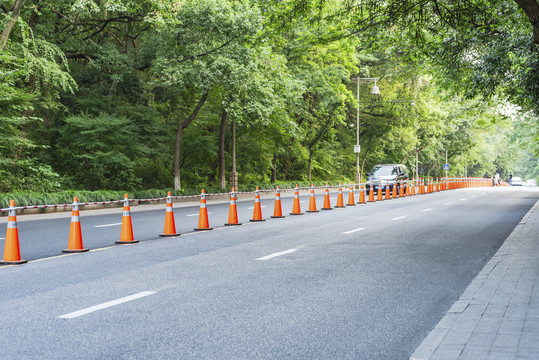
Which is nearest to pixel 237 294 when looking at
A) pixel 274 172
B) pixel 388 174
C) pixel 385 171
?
pixel 388 174

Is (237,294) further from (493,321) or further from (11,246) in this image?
(11,246)

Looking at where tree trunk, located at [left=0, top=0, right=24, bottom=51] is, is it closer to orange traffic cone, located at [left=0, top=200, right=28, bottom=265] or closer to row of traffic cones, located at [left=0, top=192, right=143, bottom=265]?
row of traffic cones, located at [left=0, top=192, right=143, bottom=265]

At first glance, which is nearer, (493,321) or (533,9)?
(493,321)

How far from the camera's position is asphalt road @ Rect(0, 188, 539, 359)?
5.30 m

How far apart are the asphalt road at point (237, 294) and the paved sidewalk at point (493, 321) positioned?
0.22 metres

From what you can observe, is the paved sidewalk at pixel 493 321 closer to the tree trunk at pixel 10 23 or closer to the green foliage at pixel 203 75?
the green foliage at pixel 203 75

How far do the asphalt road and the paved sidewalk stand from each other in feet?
0.72

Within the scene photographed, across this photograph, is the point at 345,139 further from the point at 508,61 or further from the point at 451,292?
the point at 451,292

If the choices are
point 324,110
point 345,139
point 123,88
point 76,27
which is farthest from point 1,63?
point 345,139

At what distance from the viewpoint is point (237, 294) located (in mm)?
→ 7418

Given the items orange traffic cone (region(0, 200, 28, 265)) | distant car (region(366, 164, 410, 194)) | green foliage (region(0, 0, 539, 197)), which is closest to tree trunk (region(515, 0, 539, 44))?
green foliage (region(0, 0, 539, 197))

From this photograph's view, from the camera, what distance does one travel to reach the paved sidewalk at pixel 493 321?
192 inches

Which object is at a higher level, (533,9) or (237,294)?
(533,9)

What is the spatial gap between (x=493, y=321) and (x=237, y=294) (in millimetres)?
2975
